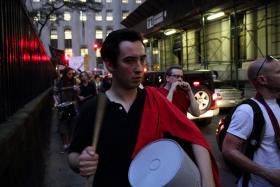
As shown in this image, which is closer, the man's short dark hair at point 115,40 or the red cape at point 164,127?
the red cape at point 164,127

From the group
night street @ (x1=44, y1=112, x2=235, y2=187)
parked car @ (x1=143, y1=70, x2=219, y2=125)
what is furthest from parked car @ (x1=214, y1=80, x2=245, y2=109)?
night street @ (x1=44, y1=112, x2=235, y2=187)

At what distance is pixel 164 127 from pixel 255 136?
1085mm

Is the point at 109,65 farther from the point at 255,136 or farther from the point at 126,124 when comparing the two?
the point at 255,136

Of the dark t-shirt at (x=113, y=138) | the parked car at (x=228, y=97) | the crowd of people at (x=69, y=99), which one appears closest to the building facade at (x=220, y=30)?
the parked car at (x=228, y=97)

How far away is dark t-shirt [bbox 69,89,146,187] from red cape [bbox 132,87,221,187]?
62mm

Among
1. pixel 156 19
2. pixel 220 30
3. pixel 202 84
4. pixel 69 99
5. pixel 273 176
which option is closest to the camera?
pixel 273 176

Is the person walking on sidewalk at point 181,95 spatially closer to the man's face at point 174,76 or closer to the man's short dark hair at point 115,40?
the man's face at point 174,76

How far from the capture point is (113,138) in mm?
2582

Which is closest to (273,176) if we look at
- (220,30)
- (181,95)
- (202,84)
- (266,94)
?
(266,94)

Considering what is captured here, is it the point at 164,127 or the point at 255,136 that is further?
the point at 255,136

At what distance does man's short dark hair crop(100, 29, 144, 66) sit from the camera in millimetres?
2691

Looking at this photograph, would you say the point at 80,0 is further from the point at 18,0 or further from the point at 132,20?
the point at 18,0

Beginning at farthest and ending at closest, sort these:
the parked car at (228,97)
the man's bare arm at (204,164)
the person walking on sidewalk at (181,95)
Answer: the parked car at (228,97) → the person walking on sidewalk at (181,95) → the man's bare arm at (204,164)

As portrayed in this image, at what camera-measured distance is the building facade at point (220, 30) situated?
2197 cm
